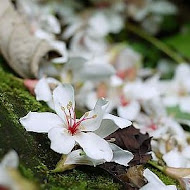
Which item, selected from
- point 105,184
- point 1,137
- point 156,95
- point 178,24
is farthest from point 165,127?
point 178,24

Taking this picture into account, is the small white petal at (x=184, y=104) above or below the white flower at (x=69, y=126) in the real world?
below

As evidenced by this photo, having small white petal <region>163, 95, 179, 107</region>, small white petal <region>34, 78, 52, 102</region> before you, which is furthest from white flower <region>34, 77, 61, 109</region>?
small white petal <region>163, 95, 179, 107</region>

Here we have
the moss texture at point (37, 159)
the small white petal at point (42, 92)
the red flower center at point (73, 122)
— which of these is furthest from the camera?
the small white petal at point (42, 92)

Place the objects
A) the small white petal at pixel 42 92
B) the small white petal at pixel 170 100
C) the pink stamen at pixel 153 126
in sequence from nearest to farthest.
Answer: the small white petal at pixel 42 92, the pink stamen at pixel 153 126, the small white petal at pixel 170 100

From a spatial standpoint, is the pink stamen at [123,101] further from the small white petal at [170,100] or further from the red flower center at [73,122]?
the red flower center at [73,122]

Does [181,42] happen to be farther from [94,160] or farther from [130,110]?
[94,160]

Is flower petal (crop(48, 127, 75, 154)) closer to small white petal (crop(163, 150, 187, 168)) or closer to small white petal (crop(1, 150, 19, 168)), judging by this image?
small white petal (crop(1, 150, 19, 168))

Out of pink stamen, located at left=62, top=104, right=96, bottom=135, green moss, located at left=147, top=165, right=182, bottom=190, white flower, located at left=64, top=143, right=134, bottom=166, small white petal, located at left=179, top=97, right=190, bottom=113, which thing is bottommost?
small white petal, located at left=179, top=97, right=190, bottom=113

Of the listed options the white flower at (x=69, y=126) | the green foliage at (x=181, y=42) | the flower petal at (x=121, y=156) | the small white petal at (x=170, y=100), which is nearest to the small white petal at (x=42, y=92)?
the white flower at (x=69, y=126)
